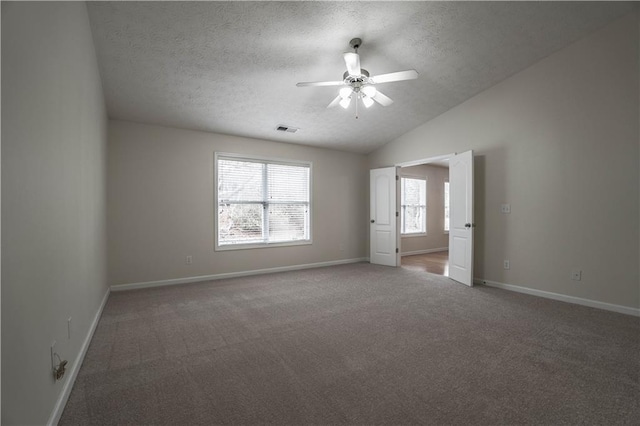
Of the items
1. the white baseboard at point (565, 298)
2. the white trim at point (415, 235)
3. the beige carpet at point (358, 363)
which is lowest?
the beige carpet at point (358, 363)

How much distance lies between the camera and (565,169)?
3867 mm

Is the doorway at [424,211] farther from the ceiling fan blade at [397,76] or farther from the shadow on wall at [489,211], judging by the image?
the ceiling fan blade at [397,76]

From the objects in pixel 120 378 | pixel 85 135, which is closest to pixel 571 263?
pixel 120 378

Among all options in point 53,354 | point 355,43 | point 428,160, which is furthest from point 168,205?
point 428,160

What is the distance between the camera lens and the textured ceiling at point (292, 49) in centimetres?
282

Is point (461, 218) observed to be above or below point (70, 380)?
above

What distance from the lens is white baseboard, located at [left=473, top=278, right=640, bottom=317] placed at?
339 centimetres

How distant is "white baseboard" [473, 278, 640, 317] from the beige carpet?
0.16 metres

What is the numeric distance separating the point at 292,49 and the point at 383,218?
4008 millimetres

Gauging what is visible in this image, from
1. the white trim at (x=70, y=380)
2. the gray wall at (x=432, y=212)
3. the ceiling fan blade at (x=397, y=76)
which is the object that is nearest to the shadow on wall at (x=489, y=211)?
the ceiling fan blade at (x=397, y=76)

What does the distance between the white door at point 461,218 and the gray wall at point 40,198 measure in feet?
15.5

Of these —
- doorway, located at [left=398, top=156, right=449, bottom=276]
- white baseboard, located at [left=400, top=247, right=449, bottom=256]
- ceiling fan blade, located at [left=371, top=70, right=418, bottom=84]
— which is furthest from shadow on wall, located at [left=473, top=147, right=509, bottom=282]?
white baseboard, located at [left=400, top=247, right=449, bottom=256]

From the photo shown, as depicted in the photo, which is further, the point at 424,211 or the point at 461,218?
the point at 424,211

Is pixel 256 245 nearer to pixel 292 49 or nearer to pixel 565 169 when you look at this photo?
pixel 292 49
